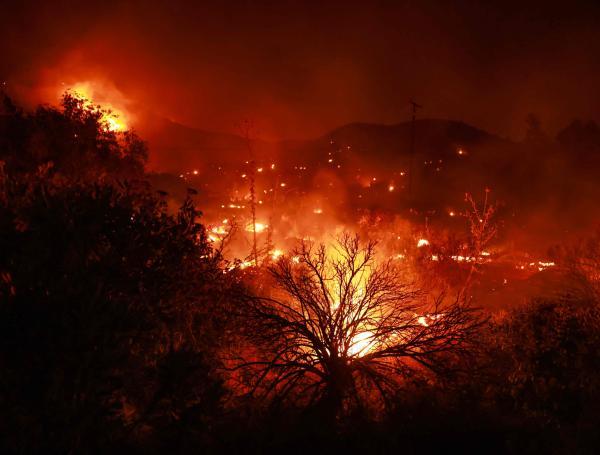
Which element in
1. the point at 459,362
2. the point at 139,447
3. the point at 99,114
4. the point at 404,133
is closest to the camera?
the point at 139,447

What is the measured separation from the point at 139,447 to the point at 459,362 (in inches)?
347

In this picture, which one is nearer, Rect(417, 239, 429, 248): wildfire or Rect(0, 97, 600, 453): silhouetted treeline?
Rect(0, 97, 600, 453): silhouetted treeline

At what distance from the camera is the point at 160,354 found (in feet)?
20.8

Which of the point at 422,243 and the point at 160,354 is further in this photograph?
the point at 422,243

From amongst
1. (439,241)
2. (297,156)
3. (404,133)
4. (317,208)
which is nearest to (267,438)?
(439,241)

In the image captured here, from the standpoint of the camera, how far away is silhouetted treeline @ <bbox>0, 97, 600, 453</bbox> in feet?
13.5

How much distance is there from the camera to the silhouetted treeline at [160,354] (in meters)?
4.11

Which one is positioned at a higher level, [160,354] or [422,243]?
[422,243]

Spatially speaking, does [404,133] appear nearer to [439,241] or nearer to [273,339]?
[439,241]

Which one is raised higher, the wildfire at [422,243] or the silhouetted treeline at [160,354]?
the wildfire at [422,243]

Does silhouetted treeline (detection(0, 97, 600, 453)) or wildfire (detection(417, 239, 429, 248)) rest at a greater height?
wildfire (detection(417, 239, 429, 248))

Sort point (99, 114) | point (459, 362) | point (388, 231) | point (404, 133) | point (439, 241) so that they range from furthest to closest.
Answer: point (404, 133) < point (388, 231) < point (439, 241) < point (99, 114) < point (459, 362)

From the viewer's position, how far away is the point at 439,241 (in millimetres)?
25703

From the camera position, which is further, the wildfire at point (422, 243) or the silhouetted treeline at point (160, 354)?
the wildfire at point (422, 243)
